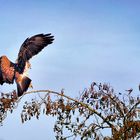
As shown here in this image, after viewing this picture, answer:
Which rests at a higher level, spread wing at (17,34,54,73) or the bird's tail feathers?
spread wing at (17,34,54,73)

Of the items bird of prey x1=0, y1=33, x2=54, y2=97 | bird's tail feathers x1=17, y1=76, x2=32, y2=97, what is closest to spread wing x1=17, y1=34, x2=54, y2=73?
bird of prey x1=0, y1=33, x2=54, y2=97

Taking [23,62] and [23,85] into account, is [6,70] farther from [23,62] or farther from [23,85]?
[23,85]

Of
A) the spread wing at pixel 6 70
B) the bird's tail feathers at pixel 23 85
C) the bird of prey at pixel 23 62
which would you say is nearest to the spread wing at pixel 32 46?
the bird of prey at pixel 23 62

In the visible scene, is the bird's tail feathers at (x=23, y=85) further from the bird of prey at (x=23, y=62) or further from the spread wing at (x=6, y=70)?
the spread wing at (x=6, y=70)

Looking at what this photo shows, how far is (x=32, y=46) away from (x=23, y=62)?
105cm

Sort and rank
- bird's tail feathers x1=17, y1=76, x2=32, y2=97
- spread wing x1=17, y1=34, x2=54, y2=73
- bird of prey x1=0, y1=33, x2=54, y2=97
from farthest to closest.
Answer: spread wing x1=17, y1=34, x2=54, y2=73
bird of prey x1=0, y1=33, x2=54, y2=97
bird's tail feathers x1=17, y1=76, x2=32, y2=97

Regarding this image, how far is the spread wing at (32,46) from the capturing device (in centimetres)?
1682

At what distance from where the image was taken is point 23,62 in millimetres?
16500

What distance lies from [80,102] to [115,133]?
4.17 feet

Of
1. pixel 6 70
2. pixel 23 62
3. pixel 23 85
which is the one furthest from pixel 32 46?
pixel 23 85

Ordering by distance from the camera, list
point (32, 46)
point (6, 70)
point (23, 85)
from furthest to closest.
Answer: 1. point (32, 46)
2. point (6, 70)
3. point (23, 85)

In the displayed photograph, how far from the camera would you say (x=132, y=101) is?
1387 cm

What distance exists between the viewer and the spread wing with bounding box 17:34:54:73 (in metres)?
16.8

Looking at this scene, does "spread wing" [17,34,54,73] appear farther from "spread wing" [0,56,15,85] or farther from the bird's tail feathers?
the bird's tail feathers
